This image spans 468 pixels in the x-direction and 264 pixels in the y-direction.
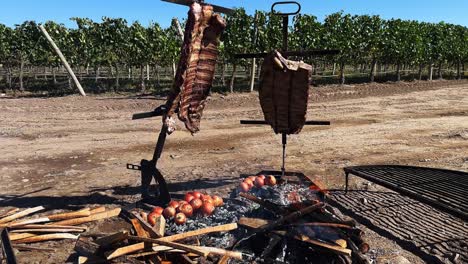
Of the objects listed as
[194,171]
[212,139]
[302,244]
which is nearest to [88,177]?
[194,171]

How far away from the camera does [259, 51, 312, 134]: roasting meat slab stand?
6191mm

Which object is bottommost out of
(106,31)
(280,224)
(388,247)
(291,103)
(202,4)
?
(388,247)

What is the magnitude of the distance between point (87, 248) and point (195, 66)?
2.83 m

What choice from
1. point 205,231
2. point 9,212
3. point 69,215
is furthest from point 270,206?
point 9,212

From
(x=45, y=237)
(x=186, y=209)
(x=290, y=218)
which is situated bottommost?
(x=45, y=237)

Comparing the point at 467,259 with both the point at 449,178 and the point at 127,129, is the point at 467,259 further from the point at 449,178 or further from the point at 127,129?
the point at 127,129

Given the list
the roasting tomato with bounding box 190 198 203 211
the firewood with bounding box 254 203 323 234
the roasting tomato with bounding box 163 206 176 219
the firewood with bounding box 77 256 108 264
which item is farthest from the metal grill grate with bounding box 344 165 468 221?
the firewood with bounding box 77 256 108 264

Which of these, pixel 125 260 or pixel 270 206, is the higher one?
pixel 270 206

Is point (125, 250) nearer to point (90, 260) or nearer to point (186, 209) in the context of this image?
point (90, 260)

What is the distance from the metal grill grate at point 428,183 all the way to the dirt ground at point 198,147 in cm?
88

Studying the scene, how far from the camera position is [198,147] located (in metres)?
12.5

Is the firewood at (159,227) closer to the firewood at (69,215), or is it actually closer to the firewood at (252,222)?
the firewood at (252,222)

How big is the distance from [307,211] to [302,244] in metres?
0.58

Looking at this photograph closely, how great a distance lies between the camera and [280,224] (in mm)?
5324
